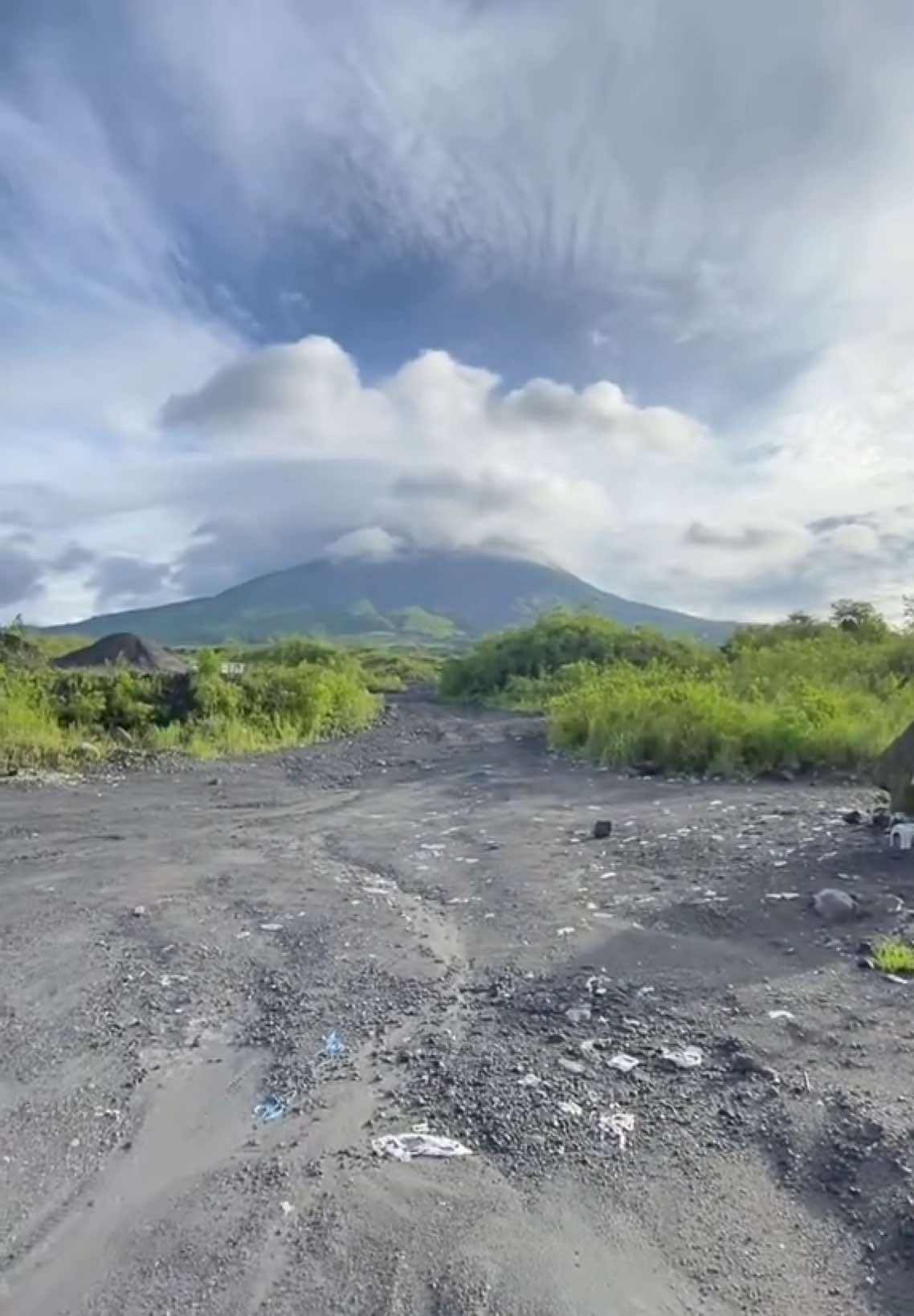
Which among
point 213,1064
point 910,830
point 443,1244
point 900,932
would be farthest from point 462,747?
point 443,1244

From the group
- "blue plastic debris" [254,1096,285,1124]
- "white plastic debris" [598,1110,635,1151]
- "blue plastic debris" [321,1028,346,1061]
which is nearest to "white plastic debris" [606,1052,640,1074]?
"white plastic debris" [598,1110,635,1151]

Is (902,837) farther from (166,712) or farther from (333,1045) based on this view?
(166,712)

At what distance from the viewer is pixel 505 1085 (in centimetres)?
330

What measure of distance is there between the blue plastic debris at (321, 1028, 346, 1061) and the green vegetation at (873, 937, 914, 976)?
2381 mm

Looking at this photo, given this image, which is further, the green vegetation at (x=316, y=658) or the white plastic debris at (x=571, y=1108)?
the green vegetation at (x=316, y=658)

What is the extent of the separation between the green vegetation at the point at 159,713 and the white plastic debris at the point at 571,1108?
390 inches

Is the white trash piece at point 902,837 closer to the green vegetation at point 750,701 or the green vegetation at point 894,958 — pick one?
the green vegetation at point 894,958

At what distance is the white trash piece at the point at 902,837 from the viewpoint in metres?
6.47

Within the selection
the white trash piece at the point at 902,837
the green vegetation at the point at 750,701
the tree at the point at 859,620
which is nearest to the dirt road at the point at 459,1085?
the white trash piece at the point at 902,837

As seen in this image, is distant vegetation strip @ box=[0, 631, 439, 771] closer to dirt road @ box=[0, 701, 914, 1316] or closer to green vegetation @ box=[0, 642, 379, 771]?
green vegetation @ box=[0, 642, 379, 771]

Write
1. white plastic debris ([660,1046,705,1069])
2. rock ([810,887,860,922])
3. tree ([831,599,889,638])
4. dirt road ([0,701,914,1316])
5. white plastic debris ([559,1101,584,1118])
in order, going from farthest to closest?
tree ([831,599,889,638])
rock ([810,887,860,922])
white plastic debris ([660,1046,705,1069])
white plastic debris ([559,1101,584,1118])
dirt road ([0,701,914,1316])

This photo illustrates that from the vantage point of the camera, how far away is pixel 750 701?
46.6 feet

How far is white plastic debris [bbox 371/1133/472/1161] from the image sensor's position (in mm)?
2895

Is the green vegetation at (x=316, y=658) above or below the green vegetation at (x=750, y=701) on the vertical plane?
above
